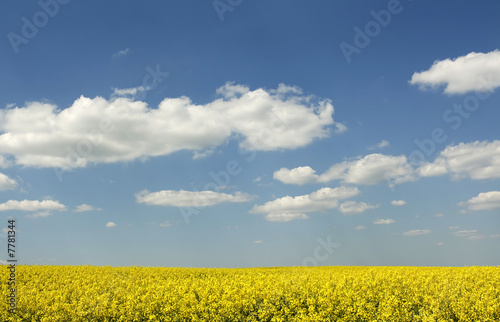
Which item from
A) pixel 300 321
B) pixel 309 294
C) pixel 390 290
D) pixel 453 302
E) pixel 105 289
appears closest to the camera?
pixel 300 321

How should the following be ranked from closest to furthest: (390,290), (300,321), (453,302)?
(300,321)
(453,302)
(390,290)

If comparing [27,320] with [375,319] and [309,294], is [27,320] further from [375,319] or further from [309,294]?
[375,319]

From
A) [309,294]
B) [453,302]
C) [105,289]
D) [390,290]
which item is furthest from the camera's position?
[105,289]

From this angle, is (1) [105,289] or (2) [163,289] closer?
(2) [163,289]

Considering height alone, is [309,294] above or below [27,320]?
above

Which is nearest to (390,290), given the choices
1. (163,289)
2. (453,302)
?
(453,302)

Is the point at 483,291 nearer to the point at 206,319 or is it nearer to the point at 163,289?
the point at 206,319

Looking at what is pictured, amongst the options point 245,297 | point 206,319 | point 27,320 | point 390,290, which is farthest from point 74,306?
point 390,290

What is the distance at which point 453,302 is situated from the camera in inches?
397

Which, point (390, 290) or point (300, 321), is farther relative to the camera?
point (390, 290)

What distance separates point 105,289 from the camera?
13.0 meters

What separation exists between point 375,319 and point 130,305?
730 centimetres

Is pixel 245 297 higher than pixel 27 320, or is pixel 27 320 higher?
pixel 245 297

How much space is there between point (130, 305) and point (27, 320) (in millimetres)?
3475
